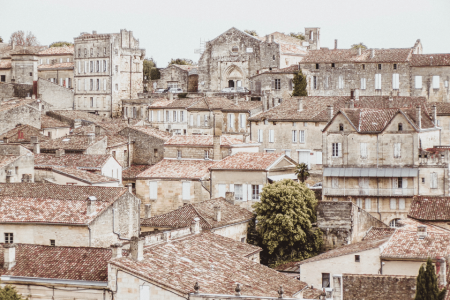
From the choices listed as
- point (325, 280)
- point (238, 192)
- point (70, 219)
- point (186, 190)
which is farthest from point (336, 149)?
Answer: point (70, 219)

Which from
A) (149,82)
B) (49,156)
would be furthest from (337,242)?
(149,82)

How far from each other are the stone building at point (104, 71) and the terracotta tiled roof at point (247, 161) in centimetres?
3731

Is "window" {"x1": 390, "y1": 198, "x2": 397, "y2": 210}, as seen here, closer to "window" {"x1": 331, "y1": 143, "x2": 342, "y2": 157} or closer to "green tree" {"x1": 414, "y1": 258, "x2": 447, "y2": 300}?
"window" {"x1": 331, "y1": 143, "x2": 342, "y2": 157}

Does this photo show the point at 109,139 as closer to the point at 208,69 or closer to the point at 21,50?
the point at 208,69

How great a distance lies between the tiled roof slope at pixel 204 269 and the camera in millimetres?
31797

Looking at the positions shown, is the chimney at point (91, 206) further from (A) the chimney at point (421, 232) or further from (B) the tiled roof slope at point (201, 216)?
(A) the chimney at point (421, 232)

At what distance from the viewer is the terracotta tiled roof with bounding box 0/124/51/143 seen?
69.0 m

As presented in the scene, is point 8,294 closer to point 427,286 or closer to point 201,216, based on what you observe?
point 427,286

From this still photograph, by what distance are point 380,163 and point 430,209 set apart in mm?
6916

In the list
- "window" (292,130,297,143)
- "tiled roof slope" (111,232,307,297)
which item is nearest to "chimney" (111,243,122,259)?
→ "tiled roof slope" (111,232,307,297)

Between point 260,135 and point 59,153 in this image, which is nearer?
point 59,153

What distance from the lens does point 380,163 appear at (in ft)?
182

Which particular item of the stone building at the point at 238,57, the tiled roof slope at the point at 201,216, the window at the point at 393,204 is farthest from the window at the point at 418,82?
the tiled roof slope at the point at 201,216

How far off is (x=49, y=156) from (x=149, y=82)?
41594 millimetres
